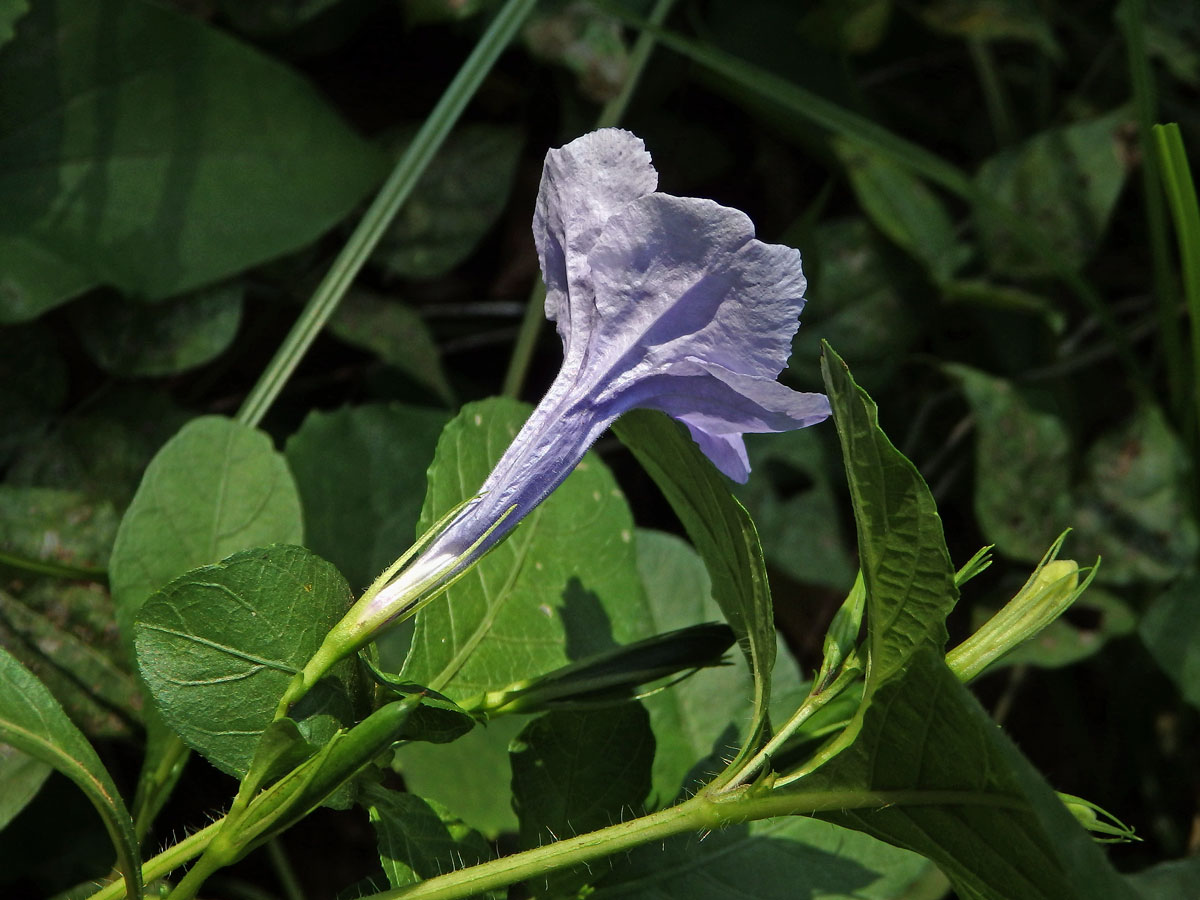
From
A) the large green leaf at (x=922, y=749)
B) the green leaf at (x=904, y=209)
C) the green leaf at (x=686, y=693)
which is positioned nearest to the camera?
the large green leaf at (x=922, y=749)

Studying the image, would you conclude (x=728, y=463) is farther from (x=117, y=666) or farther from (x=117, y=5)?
(x=117, y=5)

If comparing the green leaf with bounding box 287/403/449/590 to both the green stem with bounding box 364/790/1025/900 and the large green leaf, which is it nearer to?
the green stem with bounding box 364/790/1025/900

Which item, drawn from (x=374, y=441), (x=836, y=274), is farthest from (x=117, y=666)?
(x=836, y=274)

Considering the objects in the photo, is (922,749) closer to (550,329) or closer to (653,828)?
(653,828)

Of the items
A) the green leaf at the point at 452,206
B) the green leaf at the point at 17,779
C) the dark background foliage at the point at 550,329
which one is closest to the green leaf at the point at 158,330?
the dark background foliage at the point at 550,329

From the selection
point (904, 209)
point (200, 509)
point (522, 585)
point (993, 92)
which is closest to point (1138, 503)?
point (904, 209)

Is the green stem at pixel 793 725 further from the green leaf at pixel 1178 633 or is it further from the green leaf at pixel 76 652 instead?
the green leaf at pixel 1178 633
